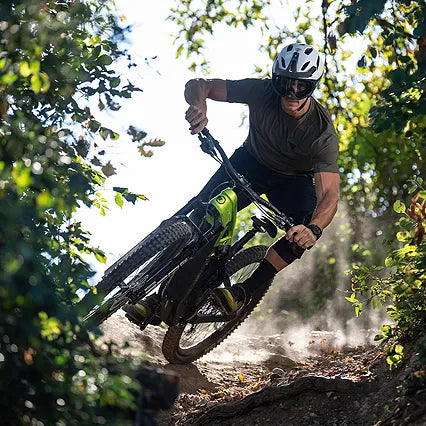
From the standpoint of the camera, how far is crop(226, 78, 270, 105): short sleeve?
6.40 meters

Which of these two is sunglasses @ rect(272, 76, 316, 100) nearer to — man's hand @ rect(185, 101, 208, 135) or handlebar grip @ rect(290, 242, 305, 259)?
man's hand @ rect(185, 101, 208, 135)

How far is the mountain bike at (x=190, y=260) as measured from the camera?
5.38 m

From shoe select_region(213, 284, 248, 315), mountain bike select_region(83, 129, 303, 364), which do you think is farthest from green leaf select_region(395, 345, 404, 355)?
shoe select_region(213, 284, 248, 315)

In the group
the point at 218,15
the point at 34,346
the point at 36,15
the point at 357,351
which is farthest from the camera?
the point at 218,15

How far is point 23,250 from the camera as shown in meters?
2.53

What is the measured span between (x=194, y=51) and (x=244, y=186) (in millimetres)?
5103

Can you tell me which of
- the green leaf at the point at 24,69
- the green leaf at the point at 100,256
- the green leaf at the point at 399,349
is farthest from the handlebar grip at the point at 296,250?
the green leaf at the point at 24,69

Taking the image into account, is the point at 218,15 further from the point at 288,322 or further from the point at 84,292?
the point at 84,292

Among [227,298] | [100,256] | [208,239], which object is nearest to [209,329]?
[227,298]

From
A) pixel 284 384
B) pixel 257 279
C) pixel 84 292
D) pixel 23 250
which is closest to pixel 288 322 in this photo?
pixel 257 279

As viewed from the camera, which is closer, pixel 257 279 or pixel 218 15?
pixel 257 279

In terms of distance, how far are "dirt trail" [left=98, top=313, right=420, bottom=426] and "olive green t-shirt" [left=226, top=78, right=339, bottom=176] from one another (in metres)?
1.49

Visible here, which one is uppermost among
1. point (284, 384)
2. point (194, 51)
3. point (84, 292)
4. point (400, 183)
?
point (194, 51)

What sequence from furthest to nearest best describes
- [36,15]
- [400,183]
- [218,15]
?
[400,183]
[218,15]
[36,15]
